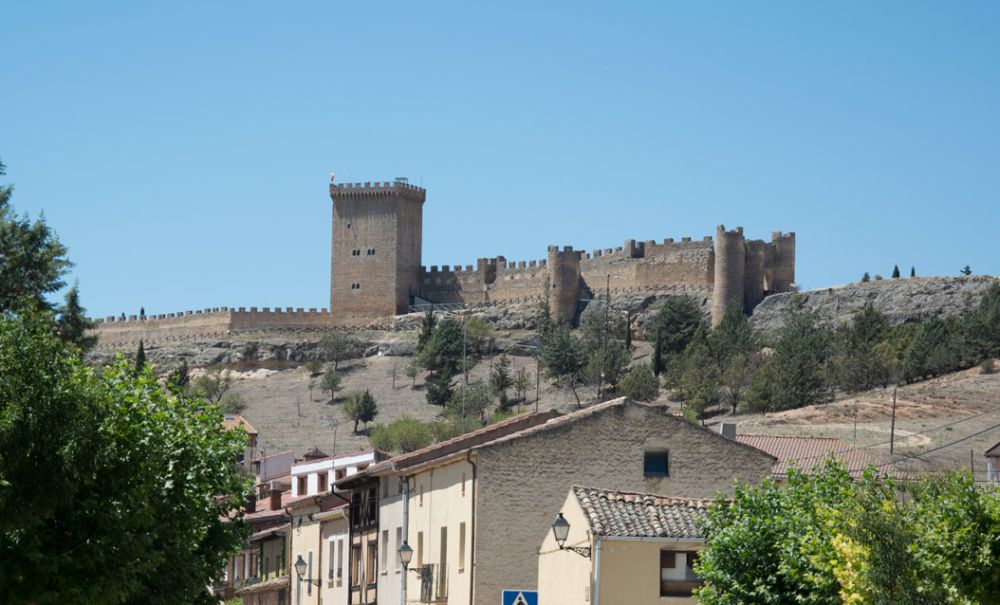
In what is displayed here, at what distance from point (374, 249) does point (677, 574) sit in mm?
107846

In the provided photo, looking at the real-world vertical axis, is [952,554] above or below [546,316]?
below

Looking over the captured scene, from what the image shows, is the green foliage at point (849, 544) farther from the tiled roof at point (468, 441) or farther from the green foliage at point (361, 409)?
the green foliage at point (361, 409)

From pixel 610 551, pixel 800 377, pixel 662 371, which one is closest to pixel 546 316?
pixel 662 371

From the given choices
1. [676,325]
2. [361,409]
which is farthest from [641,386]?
[361,409]

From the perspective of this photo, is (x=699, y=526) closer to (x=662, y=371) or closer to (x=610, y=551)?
(x=610, y=551)

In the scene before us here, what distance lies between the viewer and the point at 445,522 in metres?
36.8

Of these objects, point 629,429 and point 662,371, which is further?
point 662,371

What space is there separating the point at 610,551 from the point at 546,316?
9792cm

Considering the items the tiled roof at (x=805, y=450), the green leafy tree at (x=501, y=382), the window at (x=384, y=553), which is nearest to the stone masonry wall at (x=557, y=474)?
the window at (x=384, y=553)

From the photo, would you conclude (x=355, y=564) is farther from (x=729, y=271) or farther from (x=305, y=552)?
(x=729, y=271)

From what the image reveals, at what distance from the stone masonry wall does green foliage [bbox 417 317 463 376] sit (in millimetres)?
85294

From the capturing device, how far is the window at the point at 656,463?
1378 inches

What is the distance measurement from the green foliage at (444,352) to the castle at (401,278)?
29.7 ft

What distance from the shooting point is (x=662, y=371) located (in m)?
116
